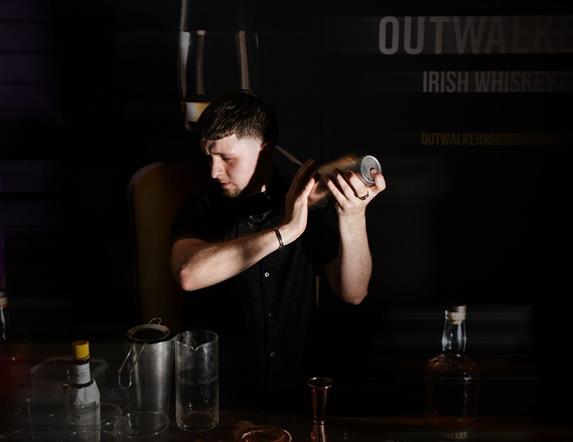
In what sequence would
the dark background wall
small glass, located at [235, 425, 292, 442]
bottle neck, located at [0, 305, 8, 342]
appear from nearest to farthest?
small glass, located at [235, 425, 292, 442] → the dark background wall → bottle neck, located at [0, 305, 8, 342]

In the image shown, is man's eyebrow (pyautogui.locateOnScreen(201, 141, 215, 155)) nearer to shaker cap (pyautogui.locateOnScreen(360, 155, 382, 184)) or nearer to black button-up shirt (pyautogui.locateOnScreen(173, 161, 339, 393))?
black button-up shirt (pyautogui.locateOnScreen(173, 161, 339, 393))

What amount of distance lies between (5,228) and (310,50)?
99 cm

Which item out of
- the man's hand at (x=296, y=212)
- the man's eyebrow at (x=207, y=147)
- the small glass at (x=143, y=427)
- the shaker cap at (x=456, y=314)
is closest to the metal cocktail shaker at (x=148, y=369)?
the small glass at (x=143, y=427)

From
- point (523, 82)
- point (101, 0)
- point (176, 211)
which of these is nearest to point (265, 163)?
point (176, 211)

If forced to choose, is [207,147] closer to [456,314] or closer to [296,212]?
[296,212]

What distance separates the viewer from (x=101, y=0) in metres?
1.81

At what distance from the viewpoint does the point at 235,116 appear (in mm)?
1849

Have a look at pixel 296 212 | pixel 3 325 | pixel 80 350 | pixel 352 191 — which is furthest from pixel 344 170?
pixel 3 325

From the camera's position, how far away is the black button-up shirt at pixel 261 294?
1.93 meters

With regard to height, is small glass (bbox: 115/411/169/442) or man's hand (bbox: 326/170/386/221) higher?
man's hand (bbox: 326/170/386/221)

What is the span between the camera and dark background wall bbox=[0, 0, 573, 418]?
1836mm

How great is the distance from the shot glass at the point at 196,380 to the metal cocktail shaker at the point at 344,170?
516mm

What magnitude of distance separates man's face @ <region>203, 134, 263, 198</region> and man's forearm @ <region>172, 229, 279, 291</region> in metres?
0.17

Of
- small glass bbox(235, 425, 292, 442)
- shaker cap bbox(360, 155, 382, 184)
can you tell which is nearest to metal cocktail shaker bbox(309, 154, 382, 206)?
shaker cap bbox(360, 155, 382, 184)
